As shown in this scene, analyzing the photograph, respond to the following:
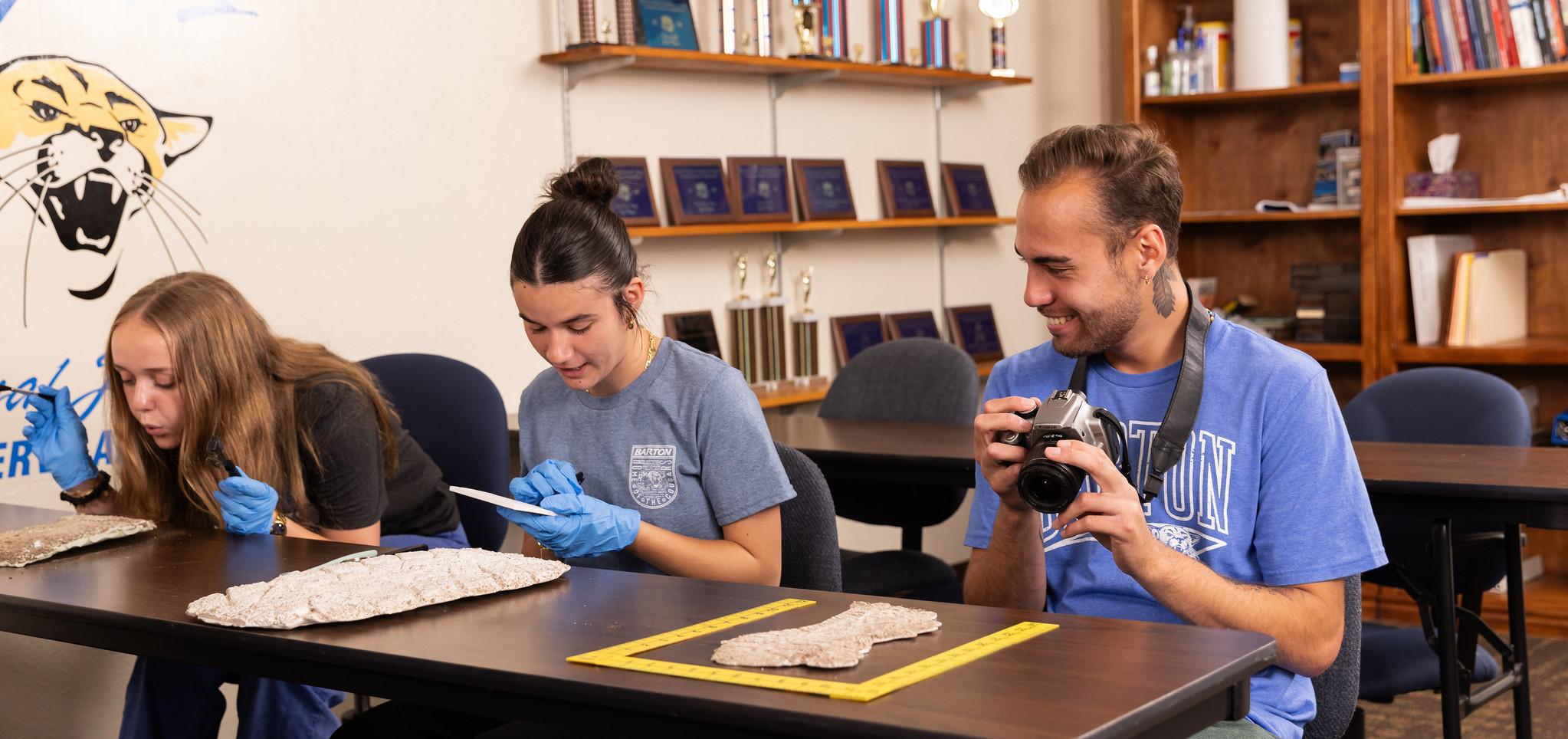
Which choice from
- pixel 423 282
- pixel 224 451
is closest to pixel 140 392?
pixel 224 451

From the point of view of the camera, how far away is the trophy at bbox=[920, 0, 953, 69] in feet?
13.9

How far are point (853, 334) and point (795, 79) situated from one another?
739 mm

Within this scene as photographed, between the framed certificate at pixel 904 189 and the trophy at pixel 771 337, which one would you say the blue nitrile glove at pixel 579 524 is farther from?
the framed certificate at pixel 904 189

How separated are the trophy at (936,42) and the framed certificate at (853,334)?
749mm

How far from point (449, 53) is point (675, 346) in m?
1.57

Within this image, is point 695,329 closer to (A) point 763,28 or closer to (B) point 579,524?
(A) point 763,28

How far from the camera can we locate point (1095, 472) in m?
1.38

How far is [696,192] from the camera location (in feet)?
12.2

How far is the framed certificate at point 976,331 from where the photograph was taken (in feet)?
14.8

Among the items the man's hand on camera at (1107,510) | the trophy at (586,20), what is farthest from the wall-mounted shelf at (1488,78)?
the man's hand on camera at (1107,510)

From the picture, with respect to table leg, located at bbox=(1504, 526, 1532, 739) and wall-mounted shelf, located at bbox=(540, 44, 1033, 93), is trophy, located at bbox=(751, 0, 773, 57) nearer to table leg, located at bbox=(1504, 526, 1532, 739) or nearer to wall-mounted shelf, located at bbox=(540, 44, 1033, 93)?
wall-mounted shelf, located at bbox=(540, 44, 1033, 93)

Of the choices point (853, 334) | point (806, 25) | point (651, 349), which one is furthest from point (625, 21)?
point (651, 349)

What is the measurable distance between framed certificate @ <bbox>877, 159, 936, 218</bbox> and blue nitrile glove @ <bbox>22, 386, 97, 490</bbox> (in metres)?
2.44

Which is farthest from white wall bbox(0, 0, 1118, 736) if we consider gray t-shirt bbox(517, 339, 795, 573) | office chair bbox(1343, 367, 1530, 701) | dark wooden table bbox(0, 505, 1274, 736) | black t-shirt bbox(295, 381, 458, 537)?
office chair bbox(1343, 367, 1530, 701)
